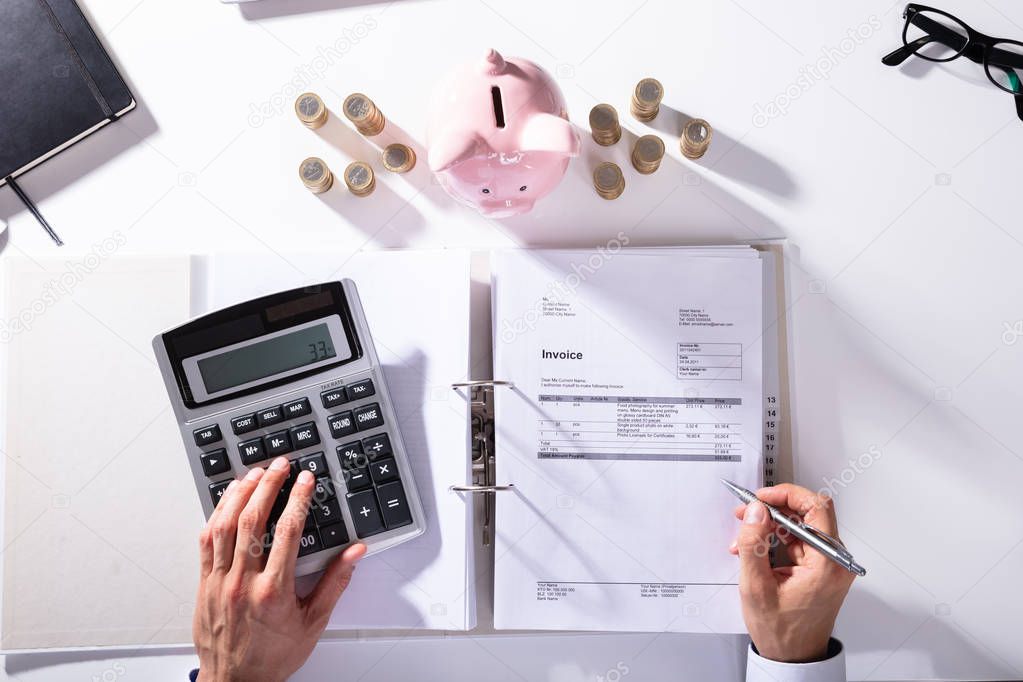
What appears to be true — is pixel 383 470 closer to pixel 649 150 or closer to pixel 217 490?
pixel 217 490

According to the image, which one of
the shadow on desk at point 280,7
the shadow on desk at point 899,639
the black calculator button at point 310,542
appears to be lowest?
the shadow on desk at point 899,639


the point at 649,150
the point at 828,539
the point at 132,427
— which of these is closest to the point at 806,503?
the point at 828,539

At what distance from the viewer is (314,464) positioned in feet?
2.32

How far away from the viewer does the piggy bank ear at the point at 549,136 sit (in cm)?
58

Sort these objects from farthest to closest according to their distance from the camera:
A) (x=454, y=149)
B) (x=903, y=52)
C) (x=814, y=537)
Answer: (x=903, y=52) < (x=814, y=537) < (x=454, y=149)

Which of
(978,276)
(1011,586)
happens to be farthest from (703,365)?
(1011,586)

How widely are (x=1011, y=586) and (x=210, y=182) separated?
1.09 metres

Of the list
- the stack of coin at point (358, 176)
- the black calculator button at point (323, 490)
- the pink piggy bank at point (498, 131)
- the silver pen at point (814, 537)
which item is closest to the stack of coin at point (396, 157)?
the stack of coin at point (358, 176)

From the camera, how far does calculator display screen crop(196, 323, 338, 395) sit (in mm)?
711

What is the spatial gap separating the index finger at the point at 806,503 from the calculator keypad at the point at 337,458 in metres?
0.41

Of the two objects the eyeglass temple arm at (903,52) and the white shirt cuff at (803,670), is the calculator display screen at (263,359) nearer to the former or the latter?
the white shirt cuff at (803,670)

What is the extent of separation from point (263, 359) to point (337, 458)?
0.44 feet

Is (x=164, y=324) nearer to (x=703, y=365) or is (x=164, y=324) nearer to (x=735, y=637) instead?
(x=703, y=365)

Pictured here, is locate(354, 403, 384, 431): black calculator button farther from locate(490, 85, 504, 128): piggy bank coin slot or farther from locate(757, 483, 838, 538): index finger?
locate(757, 483, 838, 538): index finger
